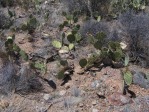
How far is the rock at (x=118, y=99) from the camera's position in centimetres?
438

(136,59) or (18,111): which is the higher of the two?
(136,59)

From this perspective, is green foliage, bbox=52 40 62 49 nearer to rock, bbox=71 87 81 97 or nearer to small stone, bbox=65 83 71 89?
small stone, bbox=65 83 71 89

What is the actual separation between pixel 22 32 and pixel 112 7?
2.17 meters

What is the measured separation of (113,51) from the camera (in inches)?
200

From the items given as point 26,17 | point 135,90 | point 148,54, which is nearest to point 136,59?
point 148,54

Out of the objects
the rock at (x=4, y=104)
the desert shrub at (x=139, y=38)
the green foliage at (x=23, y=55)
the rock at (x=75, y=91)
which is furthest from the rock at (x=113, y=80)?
the rock at (x=4, y=104)

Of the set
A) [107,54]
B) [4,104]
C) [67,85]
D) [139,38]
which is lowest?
[4,104]

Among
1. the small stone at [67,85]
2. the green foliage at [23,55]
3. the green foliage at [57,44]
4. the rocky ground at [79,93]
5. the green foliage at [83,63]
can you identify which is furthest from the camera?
the green foliage at [57,44]

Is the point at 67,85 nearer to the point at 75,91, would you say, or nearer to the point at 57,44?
the point at 75,91

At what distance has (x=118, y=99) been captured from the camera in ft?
14.5

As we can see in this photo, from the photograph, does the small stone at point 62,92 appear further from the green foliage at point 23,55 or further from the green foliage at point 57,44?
the green foliage at point 57,44

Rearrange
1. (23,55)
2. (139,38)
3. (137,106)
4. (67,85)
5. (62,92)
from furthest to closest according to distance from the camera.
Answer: (139,38) < (23,55) < (67,85) < (62,92) < (137,106)

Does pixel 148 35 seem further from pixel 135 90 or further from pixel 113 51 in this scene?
pixel 135 90

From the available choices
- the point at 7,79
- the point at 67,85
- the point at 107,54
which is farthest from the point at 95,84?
the point at 7,79
